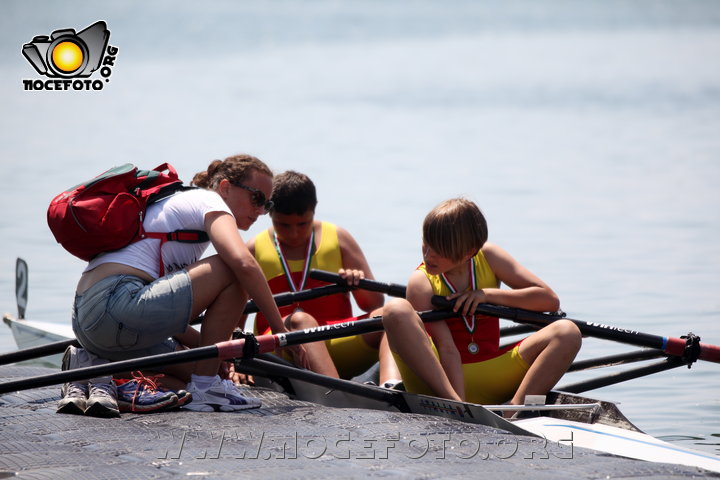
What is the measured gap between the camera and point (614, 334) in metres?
5.02

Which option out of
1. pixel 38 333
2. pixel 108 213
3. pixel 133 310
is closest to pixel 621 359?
pixel 133 310

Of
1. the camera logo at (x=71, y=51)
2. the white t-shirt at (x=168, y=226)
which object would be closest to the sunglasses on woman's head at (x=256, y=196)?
the white t-shirt at (x=168, y=226)

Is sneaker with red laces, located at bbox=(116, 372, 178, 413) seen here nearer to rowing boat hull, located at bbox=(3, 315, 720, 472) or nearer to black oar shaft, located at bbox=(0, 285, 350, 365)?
rowing boat hull, located at bbox=(3, 315, 720, 472)

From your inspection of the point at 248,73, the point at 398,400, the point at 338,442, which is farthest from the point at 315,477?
the point at 248,73

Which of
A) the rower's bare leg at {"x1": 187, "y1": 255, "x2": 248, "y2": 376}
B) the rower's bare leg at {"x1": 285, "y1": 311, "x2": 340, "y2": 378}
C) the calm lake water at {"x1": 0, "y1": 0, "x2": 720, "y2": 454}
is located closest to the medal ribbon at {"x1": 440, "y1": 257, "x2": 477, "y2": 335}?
the rower's bare leg at {"x1": 285, "y1": 311, "x2": 340, "y2": 378}

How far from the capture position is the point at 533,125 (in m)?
30.5

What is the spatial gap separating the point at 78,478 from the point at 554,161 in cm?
2287

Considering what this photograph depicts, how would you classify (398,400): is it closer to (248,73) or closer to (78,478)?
(78,478)

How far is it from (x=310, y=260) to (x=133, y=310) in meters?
1.86

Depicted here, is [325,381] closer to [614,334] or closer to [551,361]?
[551,361]

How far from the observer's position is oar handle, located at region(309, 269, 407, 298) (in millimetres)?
5738

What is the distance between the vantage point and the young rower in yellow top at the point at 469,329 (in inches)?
187

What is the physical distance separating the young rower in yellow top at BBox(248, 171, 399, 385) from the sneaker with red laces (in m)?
1.29

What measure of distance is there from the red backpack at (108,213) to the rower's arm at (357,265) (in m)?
1.63
